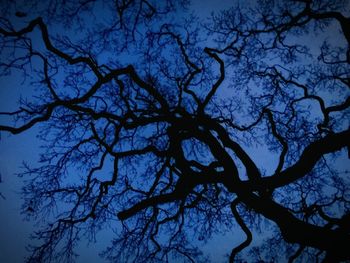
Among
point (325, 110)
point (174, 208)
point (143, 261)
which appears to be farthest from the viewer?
point (174, 208)

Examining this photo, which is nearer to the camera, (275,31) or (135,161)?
(275,31)

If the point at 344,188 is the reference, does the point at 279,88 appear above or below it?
above

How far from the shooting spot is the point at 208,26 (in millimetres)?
8398

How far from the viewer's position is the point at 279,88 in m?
8.40

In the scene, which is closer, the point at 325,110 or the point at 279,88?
the point at 325,110

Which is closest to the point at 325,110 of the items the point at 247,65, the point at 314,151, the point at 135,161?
the point at 314,151

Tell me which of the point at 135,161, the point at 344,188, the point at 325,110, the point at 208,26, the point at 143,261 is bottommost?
the point at 143,261

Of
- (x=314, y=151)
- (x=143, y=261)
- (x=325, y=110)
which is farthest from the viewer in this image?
(x=143, y=261)

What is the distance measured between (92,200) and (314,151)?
6.55 meters

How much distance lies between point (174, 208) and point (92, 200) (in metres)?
2.79

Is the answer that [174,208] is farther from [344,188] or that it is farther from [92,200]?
[344,188]

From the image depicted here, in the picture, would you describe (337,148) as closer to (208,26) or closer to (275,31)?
(275,31)

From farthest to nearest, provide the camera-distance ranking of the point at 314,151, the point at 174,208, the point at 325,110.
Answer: the point at 174,208 < the point at 325,110 < the point at 314,151

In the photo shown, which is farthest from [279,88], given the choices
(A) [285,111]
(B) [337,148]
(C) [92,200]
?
(C) [92,200]
